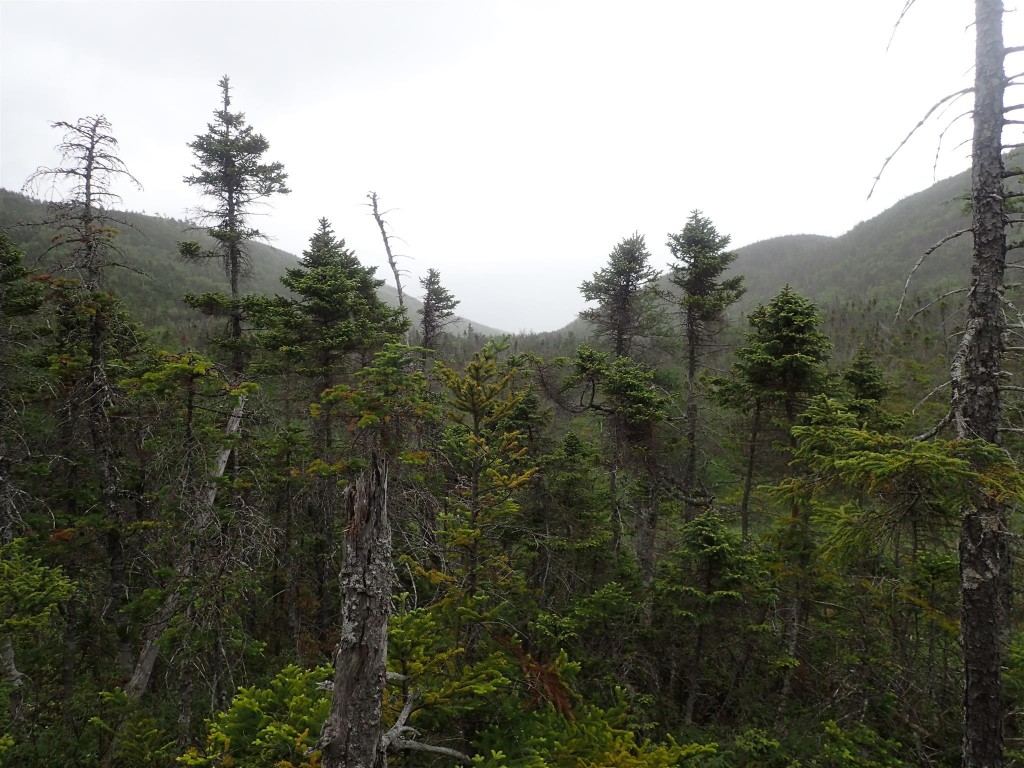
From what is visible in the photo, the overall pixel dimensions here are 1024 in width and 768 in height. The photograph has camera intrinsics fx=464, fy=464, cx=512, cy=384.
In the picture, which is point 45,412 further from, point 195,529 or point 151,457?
point 195,529

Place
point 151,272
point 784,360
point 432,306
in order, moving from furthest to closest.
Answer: point 151,272, point 432,306, point 784,360

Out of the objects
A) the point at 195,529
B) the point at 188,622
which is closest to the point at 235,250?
the point at 195,529

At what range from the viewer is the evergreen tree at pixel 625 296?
1562 cm

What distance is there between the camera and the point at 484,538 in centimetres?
720

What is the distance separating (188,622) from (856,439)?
9.54m

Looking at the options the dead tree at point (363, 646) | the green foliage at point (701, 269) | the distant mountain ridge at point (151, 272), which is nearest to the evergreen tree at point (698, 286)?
the green foliage at point (701, 269)

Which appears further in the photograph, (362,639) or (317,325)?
(317,325)

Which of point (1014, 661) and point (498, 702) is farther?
point (1014, 661)

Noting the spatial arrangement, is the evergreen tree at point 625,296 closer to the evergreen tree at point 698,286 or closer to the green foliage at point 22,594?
the evergreen tree at point 698,286

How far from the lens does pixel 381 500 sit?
5.04 metres

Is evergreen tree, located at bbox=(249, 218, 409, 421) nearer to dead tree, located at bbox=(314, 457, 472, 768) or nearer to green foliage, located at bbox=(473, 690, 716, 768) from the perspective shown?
dead tree, located at bbox=(314, 457, 472, 768)

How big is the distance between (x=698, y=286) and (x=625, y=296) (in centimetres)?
232

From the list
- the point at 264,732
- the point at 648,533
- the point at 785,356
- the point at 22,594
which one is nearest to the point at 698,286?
the point at 785,356

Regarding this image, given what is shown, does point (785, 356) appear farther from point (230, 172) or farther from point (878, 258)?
point (878, 258)
